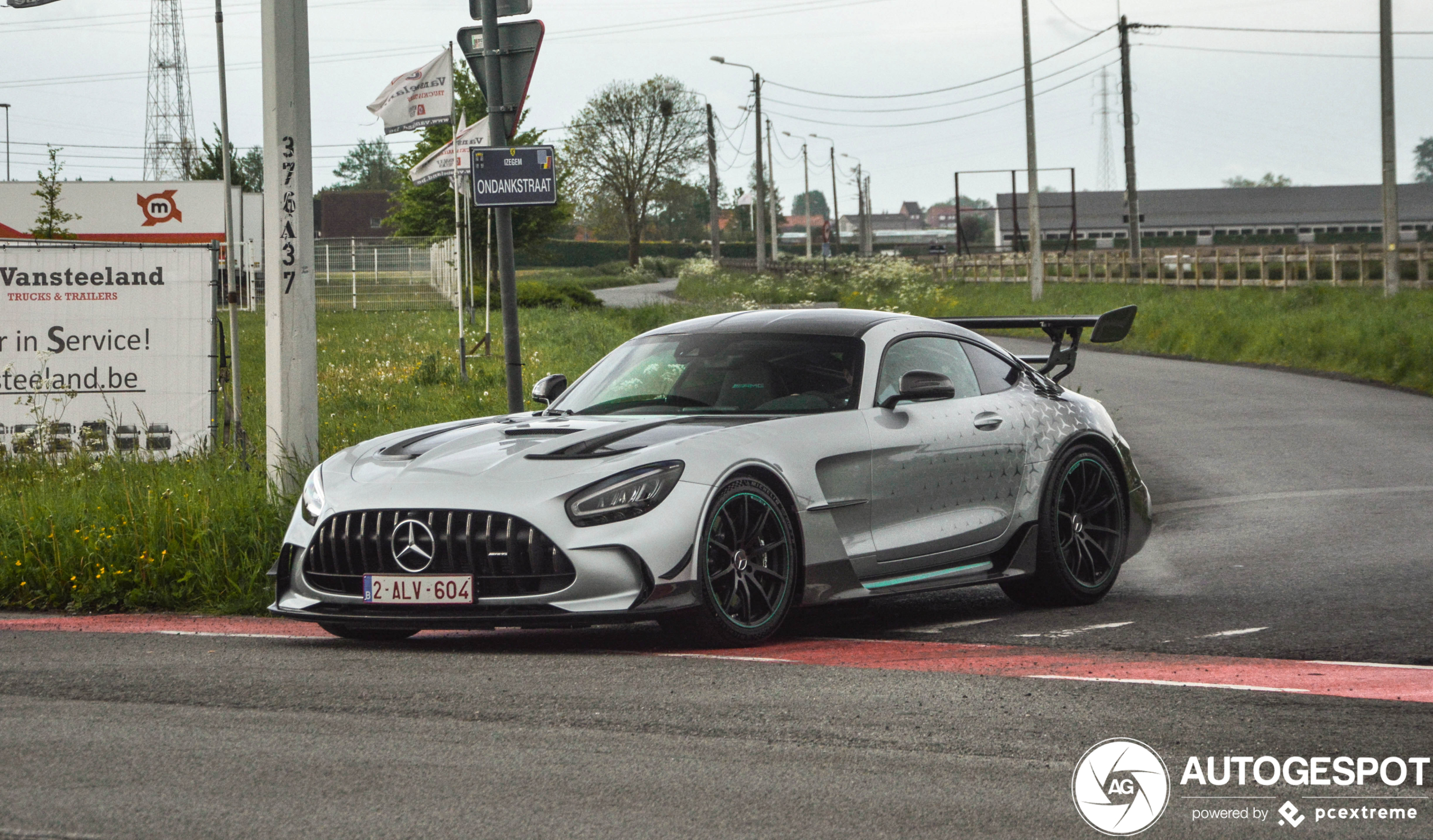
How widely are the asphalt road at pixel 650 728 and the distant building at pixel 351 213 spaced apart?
124 meters

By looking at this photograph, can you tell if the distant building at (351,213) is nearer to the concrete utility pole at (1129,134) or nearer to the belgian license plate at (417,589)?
the concrete utility pole at (1129,134)

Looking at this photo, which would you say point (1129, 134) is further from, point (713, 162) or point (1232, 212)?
point (1232, 212)

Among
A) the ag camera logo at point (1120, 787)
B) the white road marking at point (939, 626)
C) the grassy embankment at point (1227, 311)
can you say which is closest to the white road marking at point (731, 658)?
the white road marking at point (939, 626)

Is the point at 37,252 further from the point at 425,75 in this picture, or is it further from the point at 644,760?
the point at 644,760

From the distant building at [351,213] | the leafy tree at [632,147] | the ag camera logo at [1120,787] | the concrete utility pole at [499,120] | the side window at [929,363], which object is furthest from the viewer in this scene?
the distant building at [351,213]

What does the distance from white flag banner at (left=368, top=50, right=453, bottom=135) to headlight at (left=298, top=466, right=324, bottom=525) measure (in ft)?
43.3

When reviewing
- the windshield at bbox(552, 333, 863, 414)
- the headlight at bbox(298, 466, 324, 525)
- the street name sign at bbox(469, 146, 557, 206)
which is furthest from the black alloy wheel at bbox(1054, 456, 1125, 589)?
the street name sign at bbox(469, 146, 557, 206)

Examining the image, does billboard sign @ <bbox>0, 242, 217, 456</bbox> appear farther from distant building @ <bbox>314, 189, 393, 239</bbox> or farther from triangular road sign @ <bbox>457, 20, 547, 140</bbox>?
distant building @ <bbox>314, 189, 393, 239</bbox>

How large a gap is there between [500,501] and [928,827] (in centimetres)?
270

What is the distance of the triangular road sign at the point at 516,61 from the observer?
1029 centimetres

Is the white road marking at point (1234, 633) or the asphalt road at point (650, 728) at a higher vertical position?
the asphalt road at point (650, 728)

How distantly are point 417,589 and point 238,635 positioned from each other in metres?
1.30

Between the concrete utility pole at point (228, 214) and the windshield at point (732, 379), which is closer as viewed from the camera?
the windshield at point (732, 379)

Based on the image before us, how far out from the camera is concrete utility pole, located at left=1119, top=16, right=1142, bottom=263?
50219mm
